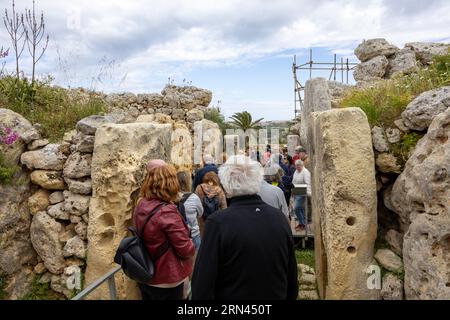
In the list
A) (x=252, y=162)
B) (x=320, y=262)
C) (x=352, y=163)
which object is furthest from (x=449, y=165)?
→ (x=320, y=262)

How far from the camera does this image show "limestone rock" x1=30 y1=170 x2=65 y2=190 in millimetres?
5137

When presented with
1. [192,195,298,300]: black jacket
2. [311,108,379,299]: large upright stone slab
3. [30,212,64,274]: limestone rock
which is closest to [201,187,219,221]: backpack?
[311,108,379,299]: large upright stone slab

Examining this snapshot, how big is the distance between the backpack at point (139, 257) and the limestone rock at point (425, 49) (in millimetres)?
10315

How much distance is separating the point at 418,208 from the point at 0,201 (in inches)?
192

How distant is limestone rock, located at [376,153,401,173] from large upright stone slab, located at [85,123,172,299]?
2.98 metres

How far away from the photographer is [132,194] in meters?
4.89

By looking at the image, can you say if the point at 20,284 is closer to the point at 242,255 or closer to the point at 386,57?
the point at 242,255

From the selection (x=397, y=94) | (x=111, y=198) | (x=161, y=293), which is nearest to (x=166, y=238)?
(x=161, y=293)

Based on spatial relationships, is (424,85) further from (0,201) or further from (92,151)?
(0,201)

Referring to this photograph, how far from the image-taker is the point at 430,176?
3.33 m

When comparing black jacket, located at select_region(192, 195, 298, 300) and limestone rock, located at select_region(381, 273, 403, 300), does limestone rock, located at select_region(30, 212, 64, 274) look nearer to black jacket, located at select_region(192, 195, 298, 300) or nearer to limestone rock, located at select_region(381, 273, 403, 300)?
black jacket, located at select_region(192, 195, 298, 300)

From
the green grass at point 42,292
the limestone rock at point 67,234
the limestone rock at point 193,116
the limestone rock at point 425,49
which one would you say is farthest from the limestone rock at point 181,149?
the limestone rock at point 425,49

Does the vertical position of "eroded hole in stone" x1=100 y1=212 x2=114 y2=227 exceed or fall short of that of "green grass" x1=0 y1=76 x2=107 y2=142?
it falls short

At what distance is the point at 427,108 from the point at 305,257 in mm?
3920
